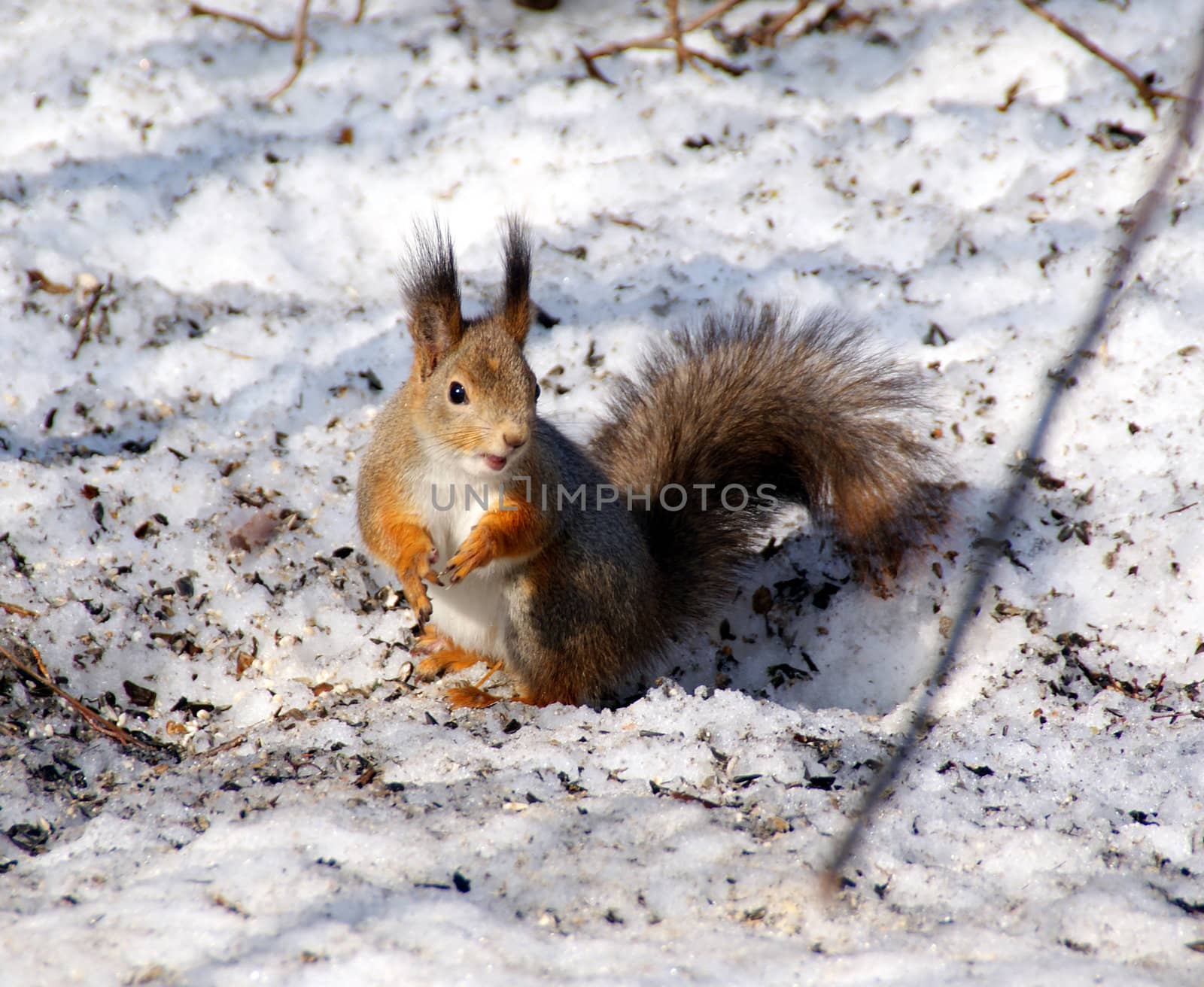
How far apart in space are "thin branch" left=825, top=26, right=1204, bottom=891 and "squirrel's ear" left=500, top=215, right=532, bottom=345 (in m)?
1.06

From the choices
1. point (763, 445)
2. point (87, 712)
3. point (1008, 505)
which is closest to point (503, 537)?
point (763, 445)

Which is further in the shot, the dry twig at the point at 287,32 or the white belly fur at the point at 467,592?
the dry twig at the point at 287,32

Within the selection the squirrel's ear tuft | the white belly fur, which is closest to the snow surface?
the white belly fur

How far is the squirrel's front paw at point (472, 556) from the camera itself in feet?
7.20

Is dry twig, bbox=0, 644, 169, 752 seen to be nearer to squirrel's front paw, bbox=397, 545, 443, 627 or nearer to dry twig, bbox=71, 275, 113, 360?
squirrel's front paw, bbox=397, 545, 443, 627

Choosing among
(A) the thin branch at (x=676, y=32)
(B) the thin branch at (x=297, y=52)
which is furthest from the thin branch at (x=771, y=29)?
(B) the thin branch at (x=297, y=52)

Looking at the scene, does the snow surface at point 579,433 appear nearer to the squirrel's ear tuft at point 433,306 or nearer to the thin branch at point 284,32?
the thin branch at point 284,32

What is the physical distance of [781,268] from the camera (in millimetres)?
3186

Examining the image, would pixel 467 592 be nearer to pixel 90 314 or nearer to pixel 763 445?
pixel 763 445

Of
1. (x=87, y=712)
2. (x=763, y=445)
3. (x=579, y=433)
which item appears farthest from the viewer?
(x=579, y=433)

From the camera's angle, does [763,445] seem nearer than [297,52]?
Yes

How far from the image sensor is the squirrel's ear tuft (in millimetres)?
2211

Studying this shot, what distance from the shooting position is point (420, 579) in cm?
225

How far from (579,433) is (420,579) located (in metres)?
0.80
